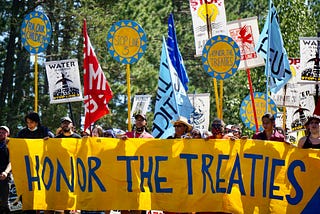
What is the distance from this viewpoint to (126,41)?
17.9 m

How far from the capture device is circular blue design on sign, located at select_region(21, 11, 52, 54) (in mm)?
18734

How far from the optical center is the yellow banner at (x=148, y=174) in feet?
46.8

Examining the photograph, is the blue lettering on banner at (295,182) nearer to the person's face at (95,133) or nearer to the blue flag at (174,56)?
the blue flag at (174,56)

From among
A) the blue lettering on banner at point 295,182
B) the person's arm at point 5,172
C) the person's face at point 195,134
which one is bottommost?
the blue lettering on banner at point 295,182

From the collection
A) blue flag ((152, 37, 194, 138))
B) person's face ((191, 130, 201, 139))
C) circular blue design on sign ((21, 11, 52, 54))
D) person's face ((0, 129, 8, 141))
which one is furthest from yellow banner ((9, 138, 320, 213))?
circular blue design on sign ((21, 11, 52, 54))

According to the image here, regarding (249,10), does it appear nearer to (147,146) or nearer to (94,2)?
(94,2)

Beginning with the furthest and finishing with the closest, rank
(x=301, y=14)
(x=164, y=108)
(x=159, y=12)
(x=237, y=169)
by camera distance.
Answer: (x=159, y=12), (x=301, y=14), (x=164, y=108), (x=237, y=169)

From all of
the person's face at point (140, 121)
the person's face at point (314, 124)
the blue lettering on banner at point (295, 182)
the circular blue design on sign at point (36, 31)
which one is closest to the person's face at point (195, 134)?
the person's face at point (140, 121)

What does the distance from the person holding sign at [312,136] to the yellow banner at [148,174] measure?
42 cm

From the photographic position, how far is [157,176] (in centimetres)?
1466

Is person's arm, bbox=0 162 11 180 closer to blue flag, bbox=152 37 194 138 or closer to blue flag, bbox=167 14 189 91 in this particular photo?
blue flag, bbox=152 37 194 138

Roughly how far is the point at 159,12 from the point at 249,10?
13.1m

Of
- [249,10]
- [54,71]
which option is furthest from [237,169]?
[249,10]

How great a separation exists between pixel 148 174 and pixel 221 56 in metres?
4.38
